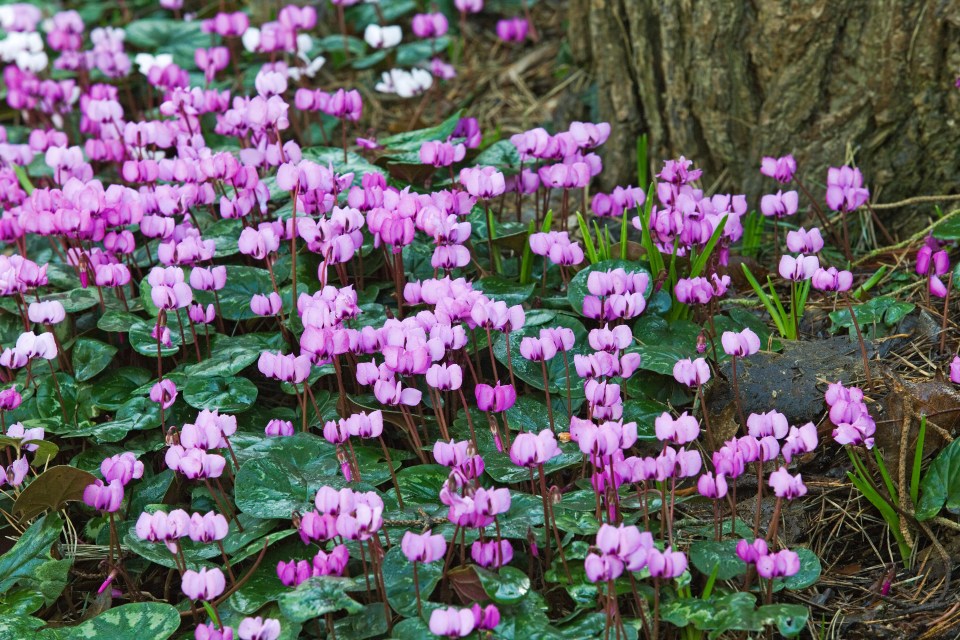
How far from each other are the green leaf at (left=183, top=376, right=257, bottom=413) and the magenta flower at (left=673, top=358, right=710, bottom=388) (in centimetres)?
100

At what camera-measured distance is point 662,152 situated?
3402 millimetres

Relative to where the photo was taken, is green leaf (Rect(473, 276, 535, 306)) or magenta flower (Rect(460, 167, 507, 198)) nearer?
magenta flower (Rect(460, 167, 507, 198))

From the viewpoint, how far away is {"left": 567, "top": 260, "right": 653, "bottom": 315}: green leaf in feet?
8.37

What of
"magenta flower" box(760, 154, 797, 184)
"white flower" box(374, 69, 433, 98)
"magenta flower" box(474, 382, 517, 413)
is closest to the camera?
"magenta flower" box(474, 382, 517, 413)

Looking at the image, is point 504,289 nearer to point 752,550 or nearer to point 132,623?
point 752,550

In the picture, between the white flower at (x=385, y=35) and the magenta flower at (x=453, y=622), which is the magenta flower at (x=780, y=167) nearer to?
the magenta flower at (x=453, y=622)

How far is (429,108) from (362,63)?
0.34 metres

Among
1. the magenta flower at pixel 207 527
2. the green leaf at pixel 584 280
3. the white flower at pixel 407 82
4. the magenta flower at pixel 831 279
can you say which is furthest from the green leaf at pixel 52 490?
the white flower at pixel 407 82

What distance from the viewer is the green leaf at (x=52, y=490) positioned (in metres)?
2.04

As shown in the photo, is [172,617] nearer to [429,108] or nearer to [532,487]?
[532,487]

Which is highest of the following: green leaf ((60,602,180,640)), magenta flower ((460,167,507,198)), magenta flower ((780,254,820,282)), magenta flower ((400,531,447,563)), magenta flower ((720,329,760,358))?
magenta flower ((460,167,507,198))

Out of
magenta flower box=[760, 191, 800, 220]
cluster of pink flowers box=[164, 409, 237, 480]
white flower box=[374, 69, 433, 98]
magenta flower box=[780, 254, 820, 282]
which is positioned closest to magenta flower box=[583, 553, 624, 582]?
cluster of pink flowers box=[164, 409, 237, 480]

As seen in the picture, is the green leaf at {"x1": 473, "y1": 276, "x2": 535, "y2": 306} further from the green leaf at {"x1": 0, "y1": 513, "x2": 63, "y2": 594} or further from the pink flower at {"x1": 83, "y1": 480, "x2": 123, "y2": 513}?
the green leaf at {"x1": 0, "y1": 513, "x2": 63, "y2": 594}

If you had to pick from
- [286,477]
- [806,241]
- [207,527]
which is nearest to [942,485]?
[806,241]
